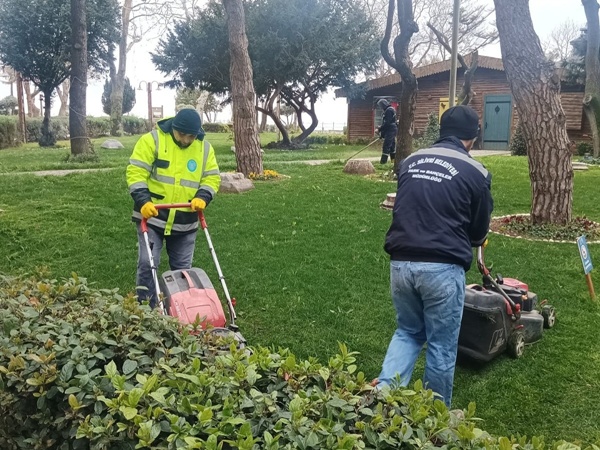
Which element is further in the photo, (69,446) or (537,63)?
(537,63)

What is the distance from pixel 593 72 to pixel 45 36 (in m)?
19.9

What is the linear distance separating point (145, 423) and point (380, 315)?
3.54m

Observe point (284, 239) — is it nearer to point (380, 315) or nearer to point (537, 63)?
point (380, 315)

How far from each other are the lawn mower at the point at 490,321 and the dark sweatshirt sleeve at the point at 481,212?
1.67ft

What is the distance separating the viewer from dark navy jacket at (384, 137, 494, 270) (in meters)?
3.30

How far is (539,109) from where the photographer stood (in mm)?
7449

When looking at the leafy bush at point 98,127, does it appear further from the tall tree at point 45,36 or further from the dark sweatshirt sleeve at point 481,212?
the dark sweatshirt sleeve at point 481,212

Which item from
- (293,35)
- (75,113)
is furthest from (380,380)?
(293,35)

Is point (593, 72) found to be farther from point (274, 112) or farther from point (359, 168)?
point (274, 112)

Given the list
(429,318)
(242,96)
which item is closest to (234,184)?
(242,96)

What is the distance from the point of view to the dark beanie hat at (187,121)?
14.0 ft

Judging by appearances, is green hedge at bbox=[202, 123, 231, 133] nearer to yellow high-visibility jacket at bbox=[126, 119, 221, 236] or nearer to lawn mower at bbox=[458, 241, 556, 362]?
yellow high-visibility jacket at bbox=[126, 119, 221, 236]

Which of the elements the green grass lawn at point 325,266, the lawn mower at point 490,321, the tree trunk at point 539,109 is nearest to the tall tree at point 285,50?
the green grass lawn at point 325,266

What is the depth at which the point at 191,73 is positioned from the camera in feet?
82.8
